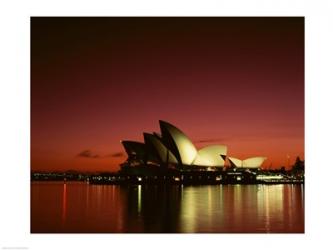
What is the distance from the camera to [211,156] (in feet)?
103

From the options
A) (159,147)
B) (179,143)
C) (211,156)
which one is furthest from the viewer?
(211,156)

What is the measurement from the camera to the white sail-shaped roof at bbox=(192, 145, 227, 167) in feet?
99.6

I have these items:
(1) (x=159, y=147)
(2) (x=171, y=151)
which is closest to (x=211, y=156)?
(2) (x=171, y=151)

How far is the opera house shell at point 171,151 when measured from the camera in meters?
25.2

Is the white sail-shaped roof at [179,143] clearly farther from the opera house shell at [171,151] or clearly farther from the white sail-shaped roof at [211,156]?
the white sail-shaped roof at [211,156]

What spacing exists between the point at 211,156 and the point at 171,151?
563 centimetres

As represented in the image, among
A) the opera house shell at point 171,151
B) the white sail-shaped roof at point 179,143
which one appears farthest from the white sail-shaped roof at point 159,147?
the white sail-shaped roof at point 179,143

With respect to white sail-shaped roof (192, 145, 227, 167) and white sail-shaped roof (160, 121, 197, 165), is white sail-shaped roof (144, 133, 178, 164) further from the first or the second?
white sail-shaped roof (192, 145, 227, 167)

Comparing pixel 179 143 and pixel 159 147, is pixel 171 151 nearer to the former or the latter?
pixel 159 147

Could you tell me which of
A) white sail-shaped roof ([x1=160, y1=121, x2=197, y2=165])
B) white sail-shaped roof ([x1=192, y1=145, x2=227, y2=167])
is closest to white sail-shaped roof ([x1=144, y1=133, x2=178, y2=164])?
white sail-shaped roof ([x1=160, y1=121, x2=197, y2=165])

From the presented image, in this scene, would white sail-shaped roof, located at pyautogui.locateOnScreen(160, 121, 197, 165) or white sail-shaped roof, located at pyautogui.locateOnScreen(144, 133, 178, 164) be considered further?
white sail-shaped roof, located at pyautogui.locateOnScreen(144, 133, 178, 164)

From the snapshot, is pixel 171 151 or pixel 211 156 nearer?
pixel 171 151
